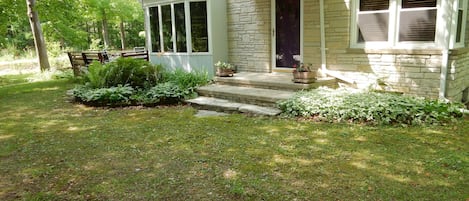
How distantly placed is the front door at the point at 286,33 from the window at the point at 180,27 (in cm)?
195

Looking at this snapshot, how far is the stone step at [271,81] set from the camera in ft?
21.6

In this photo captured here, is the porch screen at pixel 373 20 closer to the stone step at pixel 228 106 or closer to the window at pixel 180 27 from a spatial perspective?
the stone step at pixel 228 106

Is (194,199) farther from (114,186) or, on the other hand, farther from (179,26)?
(179,26)

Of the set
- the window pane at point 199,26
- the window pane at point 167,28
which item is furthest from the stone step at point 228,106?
the window pane at point 167,28

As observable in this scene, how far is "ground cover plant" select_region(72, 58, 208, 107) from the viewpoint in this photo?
705 centimetres

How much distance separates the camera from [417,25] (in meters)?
5.96

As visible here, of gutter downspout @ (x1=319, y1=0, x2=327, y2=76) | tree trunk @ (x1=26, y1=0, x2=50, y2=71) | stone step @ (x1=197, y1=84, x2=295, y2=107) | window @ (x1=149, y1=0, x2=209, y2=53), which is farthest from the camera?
tree trunk @ (x1=26, y1=0, x2=50, y2=71)

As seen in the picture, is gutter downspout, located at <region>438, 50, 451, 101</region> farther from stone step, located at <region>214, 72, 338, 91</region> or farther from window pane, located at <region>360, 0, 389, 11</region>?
stone step, located at <region>214, 72, 338, 91</region>

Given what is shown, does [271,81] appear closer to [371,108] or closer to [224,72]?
[224,72]

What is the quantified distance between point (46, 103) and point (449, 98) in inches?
325

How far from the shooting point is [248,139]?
14.7ft

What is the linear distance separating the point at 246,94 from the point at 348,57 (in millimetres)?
2252

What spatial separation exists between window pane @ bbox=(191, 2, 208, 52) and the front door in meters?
Result: 1.94

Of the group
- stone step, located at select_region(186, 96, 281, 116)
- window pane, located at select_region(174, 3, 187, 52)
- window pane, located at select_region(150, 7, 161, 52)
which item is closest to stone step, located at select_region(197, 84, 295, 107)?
stone step, located at select_region(186, 96, 281, 116)
